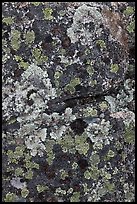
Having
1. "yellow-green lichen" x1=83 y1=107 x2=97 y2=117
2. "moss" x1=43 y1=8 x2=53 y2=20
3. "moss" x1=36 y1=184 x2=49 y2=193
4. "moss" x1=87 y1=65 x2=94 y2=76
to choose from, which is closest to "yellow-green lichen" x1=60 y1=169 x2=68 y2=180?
"moss" x1=36 y1=184 x2=49 y2=193

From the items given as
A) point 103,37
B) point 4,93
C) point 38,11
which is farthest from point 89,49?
point 4,93

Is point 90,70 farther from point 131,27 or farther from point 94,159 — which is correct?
point 94,159

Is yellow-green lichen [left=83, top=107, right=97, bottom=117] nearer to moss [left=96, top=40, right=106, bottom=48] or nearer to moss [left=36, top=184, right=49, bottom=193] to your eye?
moss [left=96, top=40, right=106, bottom=48]

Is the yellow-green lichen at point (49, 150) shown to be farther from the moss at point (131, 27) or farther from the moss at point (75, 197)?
the moss at point (131, 27)

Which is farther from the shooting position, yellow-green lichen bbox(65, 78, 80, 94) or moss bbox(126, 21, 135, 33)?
moss bbox(126, 21, 135, 33)

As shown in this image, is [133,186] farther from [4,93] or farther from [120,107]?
[4,93]

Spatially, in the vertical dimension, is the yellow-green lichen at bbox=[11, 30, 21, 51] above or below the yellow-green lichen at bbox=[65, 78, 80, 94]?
above

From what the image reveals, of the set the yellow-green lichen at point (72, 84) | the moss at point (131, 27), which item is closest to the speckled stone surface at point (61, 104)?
the yellow-green lichen at point (72, 84)
